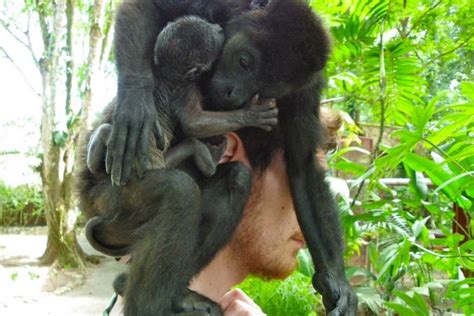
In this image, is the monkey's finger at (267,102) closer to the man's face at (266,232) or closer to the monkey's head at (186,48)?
the monkey's head at (186,48)

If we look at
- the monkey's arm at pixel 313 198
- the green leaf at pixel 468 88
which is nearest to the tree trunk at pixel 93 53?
the monkey's arm at pixel 313 198

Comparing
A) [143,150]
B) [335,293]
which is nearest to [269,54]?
[143,150]

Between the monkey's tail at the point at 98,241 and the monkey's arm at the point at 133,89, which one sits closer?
the monkey's arm at the point at 133,89

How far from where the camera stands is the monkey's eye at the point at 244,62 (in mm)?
1537

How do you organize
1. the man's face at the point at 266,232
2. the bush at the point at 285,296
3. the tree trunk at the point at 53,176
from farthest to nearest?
the tree trunk at the point at 53,176
the bush at the point at 285,296
the man's face at the point at 266,232

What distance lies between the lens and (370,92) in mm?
3654

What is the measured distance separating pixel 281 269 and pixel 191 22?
102 centimetres

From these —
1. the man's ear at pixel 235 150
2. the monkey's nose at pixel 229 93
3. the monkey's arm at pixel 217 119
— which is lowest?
the man's ear at pixel 235 150

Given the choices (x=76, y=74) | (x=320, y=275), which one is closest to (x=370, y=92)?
(x=320, y=275)

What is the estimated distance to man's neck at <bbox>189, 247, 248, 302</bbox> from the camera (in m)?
1.98

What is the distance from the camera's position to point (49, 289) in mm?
7734

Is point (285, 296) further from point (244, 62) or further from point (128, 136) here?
point (128, 136)

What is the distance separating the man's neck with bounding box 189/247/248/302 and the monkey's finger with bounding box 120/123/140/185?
26.7 inches

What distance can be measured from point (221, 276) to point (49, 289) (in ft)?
20.5
